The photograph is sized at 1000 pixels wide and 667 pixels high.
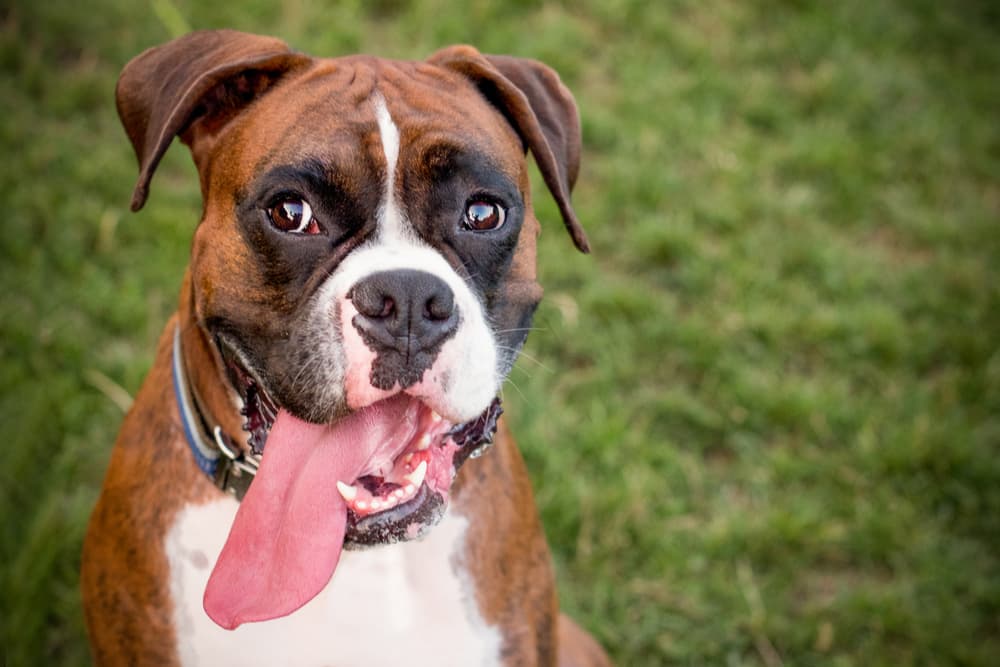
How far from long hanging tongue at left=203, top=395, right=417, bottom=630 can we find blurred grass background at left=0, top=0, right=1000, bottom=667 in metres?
1.31

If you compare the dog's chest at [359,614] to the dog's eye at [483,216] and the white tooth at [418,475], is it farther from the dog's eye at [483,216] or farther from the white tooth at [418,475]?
the dog's eye at [483,216]

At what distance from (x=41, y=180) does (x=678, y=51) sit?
3694mm

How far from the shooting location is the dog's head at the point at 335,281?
2232 millimetres

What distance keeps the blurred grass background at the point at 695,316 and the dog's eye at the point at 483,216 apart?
116 cm

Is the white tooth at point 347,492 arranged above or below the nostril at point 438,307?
below

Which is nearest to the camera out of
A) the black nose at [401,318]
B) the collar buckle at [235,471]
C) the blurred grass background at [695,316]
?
the black nose at [401,318]

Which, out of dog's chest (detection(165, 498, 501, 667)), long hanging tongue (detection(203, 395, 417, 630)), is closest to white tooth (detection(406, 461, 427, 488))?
long hanging tongue (detection(203, 395, 417, 630))

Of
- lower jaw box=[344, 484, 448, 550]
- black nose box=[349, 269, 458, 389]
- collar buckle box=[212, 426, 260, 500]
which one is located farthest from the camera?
collar buckle box=[212, 426, 260, 500]

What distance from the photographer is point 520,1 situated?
20.3 ft

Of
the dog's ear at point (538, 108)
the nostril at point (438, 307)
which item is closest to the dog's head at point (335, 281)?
the nostril at point (438, 307)

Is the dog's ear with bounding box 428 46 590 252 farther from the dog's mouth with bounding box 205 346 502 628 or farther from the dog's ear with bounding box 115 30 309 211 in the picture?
the dog's mouth with bounding box 205 346 502 628

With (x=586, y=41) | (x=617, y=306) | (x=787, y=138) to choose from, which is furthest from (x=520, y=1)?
(x=617, y=306)

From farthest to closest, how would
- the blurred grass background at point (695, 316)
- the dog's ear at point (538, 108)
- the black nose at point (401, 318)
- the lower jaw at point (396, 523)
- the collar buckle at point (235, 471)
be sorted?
the blurred grass background at point (695, 316), the dog's ear at point (538, 108), the collar buckle at point (235, 471), the lower jaw at point (396, 523), the black nose at point (401, 318)

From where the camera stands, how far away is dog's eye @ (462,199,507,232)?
248 centimetres
